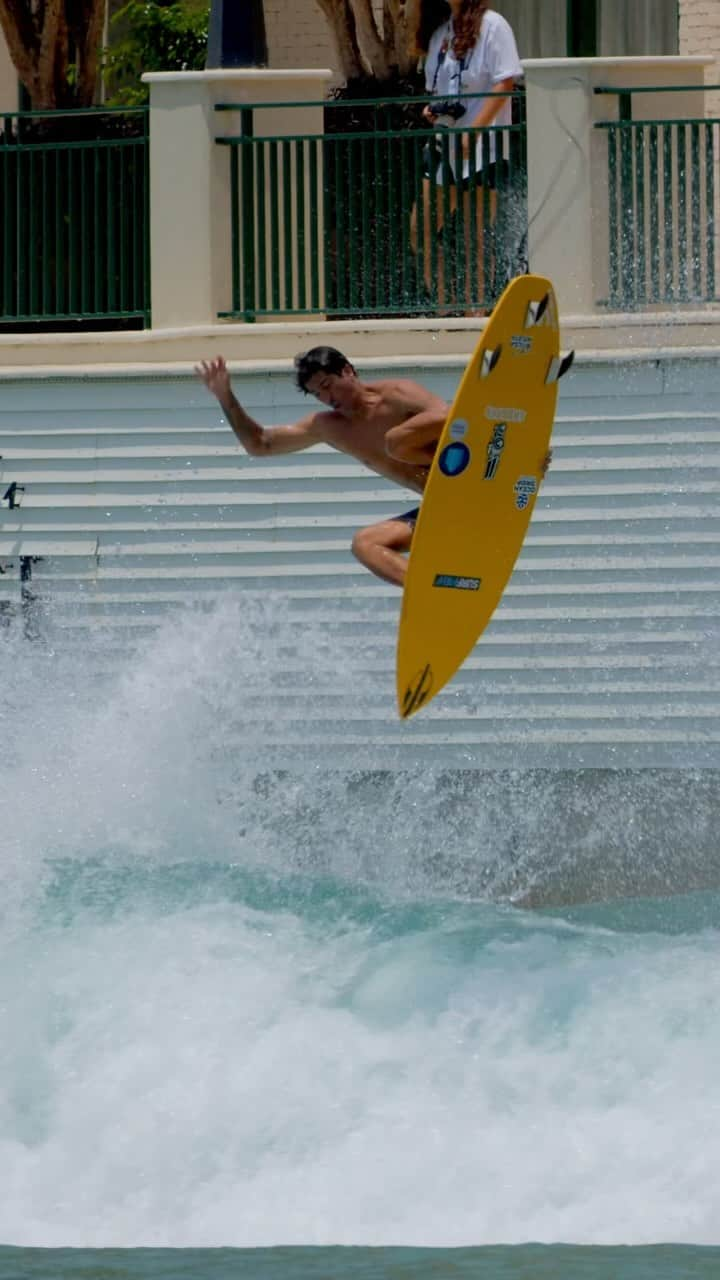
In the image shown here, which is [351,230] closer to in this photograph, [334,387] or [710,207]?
[710,207]

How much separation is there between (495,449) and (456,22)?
3.51m

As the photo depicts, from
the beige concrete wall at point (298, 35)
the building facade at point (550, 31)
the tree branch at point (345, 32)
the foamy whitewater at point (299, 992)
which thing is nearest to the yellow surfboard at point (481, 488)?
the foamy whitewater at point (299, 992)

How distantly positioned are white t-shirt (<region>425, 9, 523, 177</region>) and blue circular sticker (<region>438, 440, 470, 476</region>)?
3339 millimetres

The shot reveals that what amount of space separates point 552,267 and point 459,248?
54 cm

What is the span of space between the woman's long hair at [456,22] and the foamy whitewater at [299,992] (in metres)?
3.26

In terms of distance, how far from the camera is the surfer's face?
32.6ft

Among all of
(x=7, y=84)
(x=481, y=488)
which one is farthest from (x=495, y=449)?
(x=7, y=84)

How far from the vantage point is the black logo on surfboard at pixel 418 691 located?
10609 millimetres

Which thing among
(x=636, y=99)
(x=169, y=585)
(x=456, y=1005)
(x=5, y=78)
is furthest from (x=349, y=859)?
(x=5, y=78)

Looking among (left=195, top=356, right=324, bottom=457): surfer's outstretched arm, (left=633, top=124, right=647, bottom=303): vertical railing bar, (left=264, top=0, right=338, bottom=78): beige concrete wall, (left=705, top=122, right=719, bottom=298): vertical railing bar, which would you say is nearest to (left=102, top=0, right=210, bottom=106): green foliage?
(left=264, top=0, right=338, bottom=78): beige concrete wall

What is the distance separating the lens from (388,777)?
1277cm

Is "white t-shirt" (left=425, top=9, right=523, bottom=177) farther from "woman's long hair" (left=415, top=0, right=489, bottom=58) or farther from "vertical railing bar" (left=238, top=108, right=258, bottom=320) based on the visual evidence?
"vertical railing bar" (left=238, top=108, right=258, bottom=320)

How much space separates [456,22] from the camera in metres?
12.5

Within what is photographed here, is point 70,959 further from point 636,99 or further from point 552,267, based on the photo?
point 636,99
